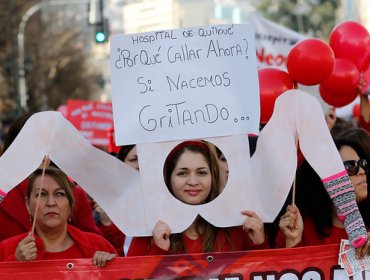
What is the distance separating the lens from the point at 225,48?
4.36 metres

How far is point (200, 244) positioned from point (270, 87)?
1.59 meters

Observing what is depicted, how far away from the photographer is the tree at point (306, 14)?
6172 centimetres

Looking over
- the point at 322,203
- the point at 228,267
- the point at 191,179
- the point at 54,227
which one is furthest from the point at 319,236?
the point at 54,227

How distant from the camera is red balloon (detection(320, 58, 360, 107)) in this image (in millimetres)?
6398

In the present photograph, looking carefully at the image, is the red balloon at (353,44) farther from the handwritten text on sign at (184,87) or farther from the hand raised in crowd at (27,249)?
the hand raised in crowd at (27,249)

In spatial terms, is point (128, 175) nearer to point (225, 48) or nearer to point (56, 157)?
point (56, 157)

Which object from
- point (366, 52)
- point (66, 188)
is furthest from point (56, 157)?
point (366, 52)

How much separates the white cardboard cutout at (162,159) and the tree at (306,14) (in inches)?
2234

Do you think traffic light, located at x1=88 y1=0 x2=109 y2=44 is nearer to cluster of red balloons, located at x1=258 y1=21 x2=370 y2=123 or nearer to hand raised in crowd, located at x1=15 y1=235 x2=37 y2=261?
Result: cluster of red balloons, located at x1=258 y1=21 x2=370 y2=123

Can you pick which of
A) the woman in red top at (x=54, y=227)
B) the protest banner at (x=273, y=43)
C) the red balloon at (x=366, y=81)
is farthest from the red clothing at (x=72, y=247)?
the protest banner at (x=273, y=43)

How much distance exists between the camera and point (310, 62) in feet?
18.8

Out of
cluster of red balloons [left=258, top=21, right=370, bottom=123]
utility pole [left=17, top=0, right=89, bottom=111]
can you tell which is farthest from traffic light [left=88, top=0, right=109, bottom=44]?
cluster of red balloons [left=258, top=21, right=370, bottom=123]

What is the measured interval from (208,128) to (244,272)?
0.64 m

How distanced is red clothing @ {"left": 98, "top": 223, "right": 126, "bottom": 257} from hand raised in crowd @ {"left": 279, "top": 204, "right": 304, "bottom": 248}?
1.42 metres
